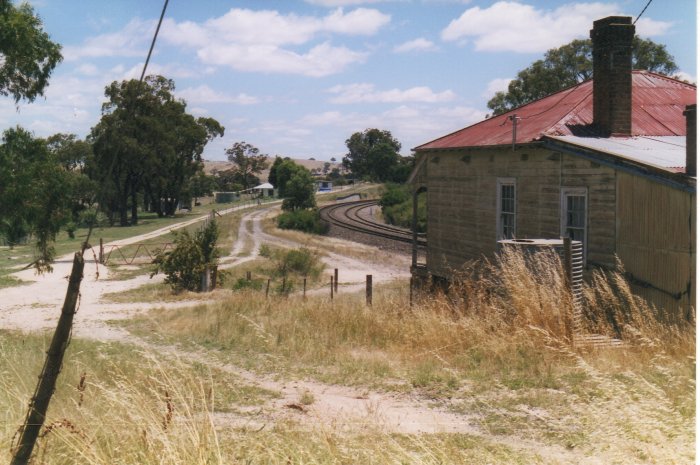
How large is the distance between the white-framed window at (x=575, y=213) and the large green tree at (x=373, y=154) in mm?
97494

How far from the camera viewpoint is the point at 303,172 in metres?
62.1

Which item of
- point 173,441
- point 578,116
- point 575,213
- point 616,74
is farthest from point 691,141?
point 173,441

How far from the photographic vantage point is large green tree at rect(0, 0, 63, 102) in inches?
578

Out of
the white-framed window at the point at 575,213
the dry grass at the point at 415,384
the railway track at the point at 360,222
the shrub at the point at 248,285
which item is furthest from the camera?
the railway track at the point at 360,222

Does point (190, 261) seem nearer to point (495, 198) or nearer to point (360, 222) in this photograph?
point (495, 198)

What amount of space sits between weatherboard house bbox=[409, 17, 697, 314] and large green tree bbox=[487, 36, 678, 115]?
2781 cm

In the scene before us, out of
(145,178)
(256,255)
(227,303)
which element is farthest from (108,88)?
(227,303)

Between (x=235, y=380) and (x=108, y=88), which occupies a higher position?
(x=108, y=88)

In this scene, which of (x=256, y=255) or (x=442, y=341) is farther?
(x=256, y=255)

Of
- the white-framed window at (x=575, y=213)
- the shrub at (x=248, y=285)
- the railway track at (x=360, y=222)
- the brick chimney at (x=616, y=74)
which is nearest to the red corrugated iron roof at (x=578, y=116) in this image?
the brick chimney at (x=616, y=74)

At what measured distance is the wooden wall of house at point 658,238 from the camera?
1032 cm

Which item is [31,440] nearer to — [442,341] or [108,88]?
[442,341]

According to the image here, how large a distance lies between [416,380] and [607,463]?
13.3 feet

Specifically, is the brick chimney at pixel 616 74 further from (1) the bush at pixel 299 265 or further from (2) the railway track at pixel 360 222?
(1) the bush at pixel 299 265
